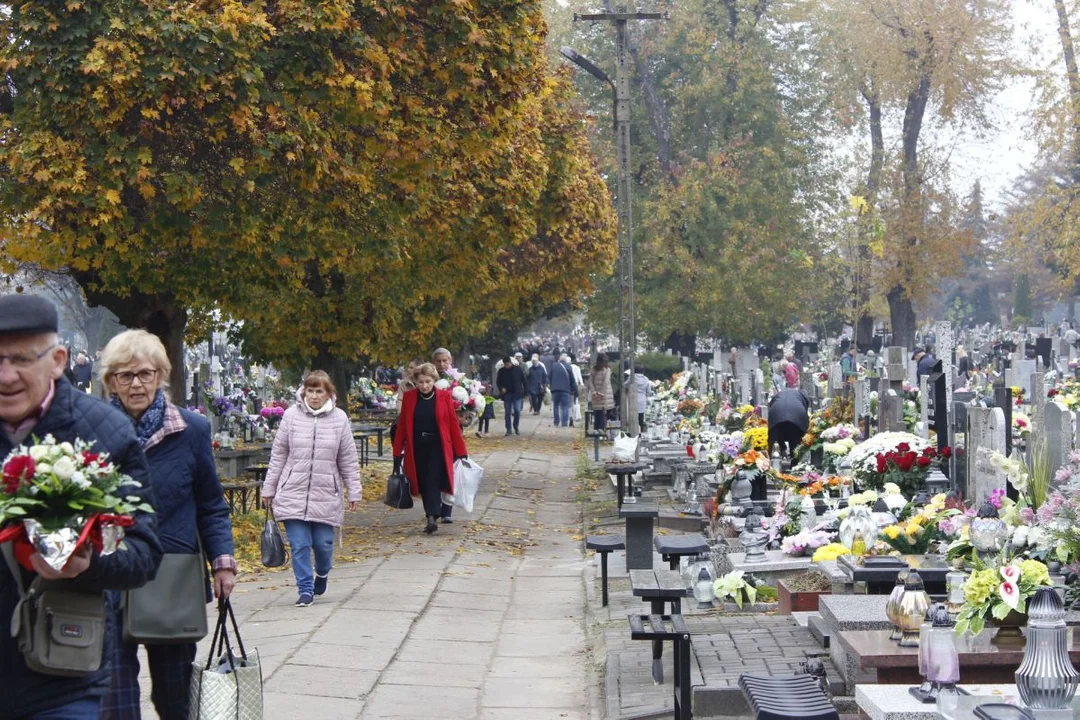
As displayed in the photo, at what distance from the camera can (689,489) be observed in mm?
18188

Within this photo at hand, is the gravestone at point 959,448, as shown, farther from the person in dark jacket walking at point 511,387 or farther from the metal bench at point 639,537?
the person in dark jacket walking at point 511,387

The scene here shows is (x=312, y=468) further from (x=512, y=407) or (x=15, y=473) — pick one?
(x=512, y=407)

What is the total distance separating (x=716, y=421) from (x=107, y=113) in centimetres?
1312

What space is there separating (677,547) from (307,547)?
2738mm

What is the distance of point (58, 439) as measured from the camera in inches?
166

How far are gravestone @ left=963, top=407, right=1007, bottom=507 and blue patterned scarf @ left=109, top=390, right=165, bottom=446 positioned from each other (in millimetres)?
6453

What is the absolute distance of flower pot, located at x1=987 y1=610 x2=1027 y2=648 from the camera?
6496 millimetres

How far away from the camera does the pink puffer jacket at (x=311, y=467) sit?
11.3 meters

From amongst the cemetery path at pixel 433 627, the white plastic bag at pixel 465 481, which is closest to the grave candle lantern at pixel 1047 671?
the cemetery path at pixel 433 627

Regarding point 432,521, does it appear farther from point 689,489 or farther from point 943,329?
point 943,329

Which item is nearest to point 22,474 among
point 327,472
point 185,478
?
point 185,478

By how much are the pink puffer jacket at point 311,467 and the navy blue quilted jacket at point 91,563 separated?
6768mm

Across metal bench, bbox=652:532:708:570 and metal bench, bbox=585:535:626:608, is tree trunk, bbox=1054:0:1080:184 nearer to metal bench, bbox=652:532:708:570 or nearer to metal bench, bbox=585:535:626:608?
metal bench, bbox=585:535:626:608

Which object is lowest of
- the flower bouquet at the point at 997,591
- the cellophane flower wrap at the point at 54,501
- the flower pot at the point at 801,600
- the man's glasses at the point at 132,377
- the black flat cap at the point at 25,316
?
the flower pot at the point at 801,600
